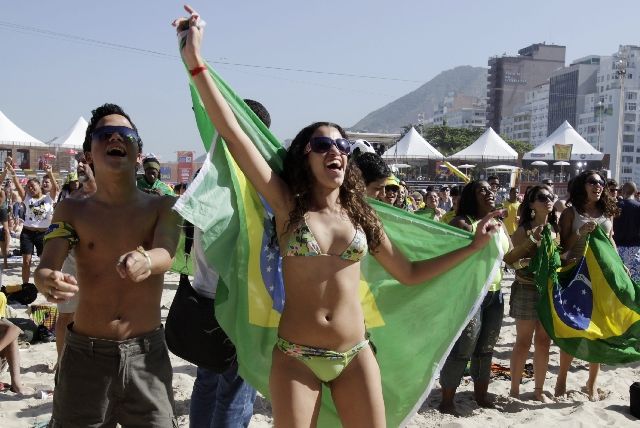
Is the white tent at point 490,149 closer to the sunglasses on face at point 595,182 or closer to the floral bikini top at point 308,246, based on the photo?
the sunglasses on face at point 595,182

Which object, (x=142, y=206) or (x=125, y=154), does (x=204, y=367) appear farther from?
(x=125, y=154)

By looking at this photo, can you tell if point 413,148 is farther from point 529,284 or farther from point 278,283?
point 278,283

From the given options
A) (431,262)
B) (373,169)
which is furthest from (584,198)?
(431,262)

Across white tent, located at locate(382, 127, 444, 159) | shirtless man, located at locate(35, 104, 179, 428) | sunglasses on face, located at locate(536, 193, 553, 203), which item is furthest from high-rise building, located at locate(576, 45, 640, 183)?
shirtless man, located at locate(35, 104, 179, 428)

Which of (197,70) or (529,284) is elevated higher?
(197,70)

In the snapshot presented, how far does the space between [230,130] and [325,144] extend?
0.46m

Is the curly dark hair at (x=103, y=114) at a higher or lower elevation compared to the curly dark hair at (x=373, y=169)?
higher

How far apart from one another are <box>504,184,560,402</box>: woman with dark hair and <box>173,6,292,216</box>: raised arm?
10.3ft

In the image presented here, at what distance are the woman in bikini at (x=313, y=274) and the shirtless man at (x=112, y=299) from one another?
18.0 inches

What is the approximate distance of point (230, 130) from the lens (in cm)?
296

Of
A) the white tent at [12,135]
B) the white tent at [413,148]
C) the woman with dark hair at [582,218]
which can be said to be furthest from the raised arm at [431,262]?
the white tent at [413,148]

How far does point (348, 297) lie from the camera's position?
3037 millimetres

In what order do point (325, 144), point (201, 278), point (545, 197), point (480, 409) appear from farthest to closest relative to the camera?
1. point (545, 197)
2. point (480, 409)
3. point (201, 278)
4. point (325, 144)

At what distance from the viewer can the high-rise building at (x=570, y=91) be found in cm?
16525
